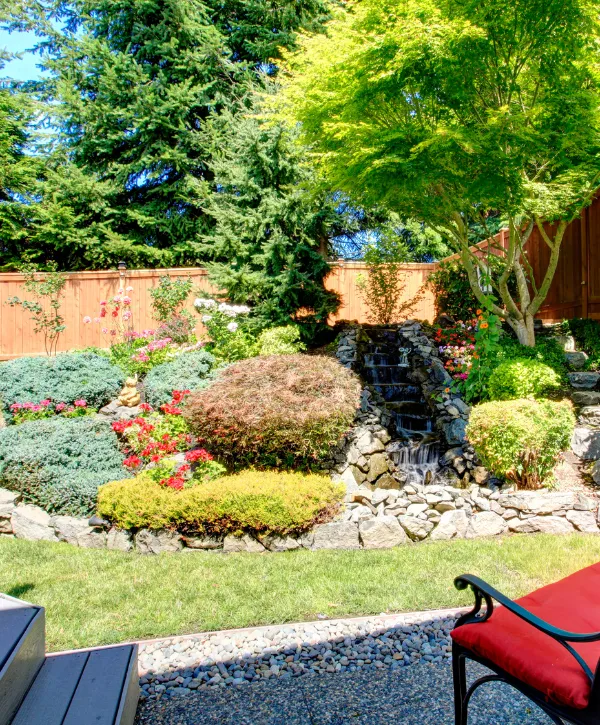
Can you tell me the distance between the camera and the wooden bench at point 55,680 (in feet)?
5.73

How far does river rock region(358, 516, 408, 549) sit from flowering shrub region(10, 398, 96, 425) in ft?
14.0

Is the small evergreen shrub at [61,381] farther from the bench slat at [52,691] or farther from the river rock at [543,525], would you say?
the river rock at [543,525]

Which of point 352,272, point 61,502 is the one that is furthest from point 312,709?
point 352,272

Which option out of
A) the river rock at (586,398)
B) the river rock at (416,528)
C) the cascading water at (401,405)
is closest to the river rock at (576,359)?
the river rock at (586,398)

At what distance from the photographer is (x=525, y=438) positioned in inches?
184

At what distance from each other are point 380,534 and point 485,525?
0.97 metres

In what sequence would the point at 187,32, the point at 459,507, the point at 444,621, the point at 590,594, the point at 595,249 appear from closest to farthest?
the point at 590,594, the point at 444,621, the point at 459,507, the point at 595,249, the point at 187,32

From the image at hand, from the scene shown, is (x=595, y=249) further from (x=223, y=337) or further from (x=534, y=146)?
(x=223, y=337)

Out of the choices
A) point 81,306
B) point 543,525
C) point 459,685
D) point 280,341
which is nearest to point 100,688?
point 459,685

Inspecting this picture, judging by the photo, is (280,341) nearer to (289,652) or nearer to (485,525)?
(485,525)

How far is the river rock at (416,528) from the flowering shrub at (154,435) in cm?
235

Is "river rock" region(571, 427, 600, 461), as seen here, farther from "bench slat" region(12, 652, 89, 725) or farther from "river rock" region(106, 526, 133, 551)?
"bench slat" region(12, 652, 89, 725)

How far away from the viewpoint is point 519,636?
1652 millimetres

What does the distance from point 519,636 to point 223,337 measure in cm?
722
